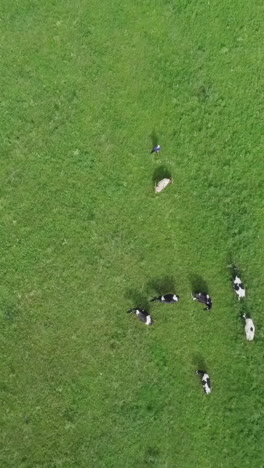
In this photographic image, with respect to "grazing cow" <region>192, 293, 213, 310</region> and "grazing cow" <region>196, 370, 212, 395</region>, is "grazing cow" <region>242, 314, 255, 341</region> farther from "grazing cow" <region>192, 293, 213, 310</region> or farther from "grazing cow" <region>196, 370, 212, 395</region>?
"grazing cow" <region>196, 370, 212, 395</region>

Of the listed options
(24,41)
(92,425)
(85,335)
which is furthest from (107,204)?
(92,425)

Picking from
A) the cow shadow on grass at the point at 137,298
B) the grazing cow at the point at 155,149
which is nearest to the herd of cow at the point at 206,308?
the cow shadow on grass at the point at 137,298

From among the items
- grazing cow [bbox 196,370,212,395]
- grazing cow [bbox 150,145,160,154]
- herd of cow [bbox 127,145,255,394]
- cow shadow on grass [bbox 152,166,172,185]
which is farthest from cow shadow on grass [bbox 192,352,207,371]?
grazing cow [bbox 150,145,160,154]

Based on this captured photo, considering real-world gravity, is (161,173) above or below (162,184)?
above

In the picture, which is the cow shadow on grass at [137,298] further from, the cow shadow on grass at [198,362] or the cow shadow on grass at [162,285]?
the cow shadow on grass at [198,362]

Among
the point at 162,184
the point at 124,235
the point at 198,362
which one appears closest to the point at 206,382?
the point at 198,362

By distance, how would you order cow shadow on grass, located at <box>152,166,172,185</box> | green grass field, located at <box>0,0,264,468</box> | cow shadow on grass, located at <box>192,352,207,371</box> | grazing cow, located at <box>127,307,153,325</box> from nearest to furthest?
grazing cow, located at <box>127,307,153,325</box> → green grass field, located at <box>0,0,264,468</box> → cow shadow on grass, located at <box>192,352,207,371</box> → cow shadow on grass, located at <box>152,166,172,185</box>

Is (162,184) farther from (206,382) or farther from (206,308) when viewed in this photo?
(206,382)
